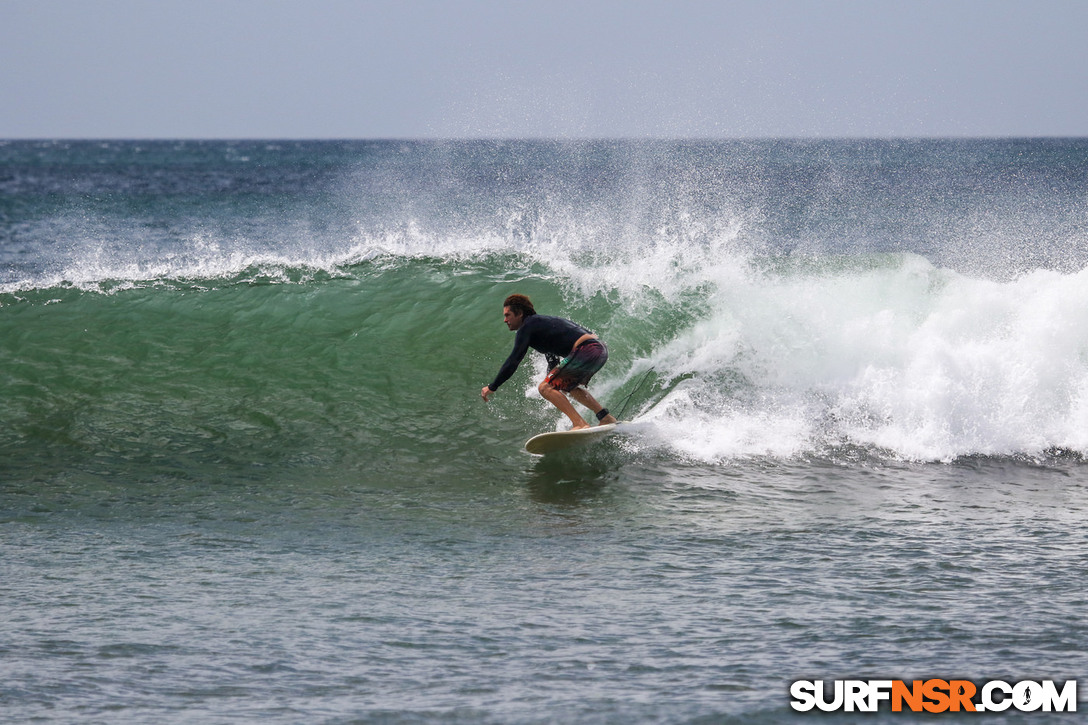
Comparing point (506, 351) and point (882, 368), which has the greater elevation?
point (506, 351)

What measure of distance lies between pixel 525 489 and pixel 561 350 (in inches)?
49.4

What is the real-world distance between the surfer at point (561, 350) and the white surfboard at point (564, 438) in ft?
0.31

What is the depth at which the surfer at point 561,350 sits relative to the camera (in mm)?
8719

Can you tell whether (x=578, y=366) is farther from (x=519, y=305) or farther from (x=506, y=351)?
(x=506, y=351)

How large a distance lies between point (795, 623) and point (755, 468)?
3431 millimetres

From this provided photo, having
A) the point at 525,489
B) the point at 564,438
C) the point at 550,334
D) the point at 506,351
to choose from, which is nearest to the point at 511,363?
the point at 550,334

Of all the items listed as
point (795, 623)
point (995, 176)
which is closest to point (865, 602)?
point (795, 623)

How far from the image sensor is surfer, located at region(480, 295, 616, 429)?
872 centimetres

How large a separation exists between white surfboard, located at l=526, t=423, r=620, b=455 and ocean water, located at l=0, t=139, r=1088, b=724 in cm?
13

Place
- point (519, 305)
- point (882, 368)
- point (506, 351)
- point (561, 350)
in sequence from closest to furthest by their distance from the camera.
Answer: point (519, 305), point (561, 350), point (882, 368), point (506, 351)

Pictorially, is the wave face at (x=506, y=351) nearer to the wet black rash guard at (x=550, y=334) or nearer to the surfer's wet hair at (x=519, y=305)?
A: the wet black rash guard at (x=550, y=334)

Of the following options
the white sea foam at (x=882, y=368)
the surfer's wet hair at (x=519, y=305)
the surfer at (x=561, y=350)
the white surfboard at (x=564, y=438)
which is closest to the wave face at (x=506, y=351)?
the white sea foam at (x=882, y=368)

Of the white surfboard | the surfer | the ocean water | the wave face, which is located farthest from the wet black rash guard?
the wave face

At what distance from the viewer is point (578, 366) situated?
887cm
